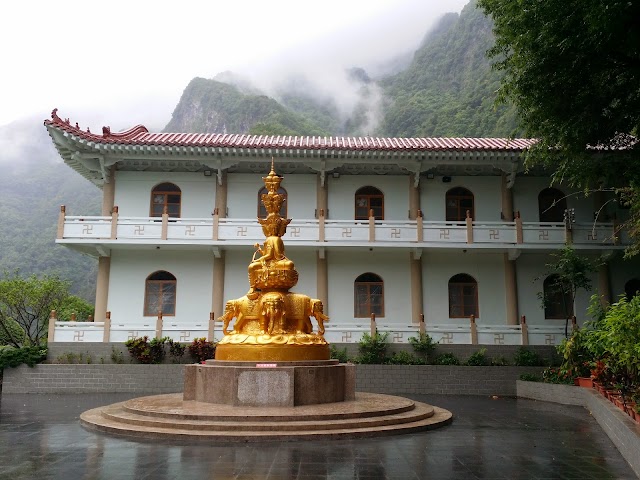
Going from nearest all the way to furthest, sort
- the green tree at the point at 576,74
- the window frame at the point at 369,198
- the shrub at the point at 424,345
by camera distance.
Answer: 1. the green tree at the point at 576,74
2. the shrub at the point at 424,345
3. the window frame at the point at 369,198

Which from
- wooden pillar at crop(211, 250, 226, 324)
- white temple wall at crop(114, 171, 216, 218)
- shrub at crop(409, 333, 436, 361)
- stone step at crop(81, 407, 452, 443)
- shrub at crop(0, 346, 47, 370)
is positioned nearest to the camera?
stone step at crop(81, 407, 452, 443)

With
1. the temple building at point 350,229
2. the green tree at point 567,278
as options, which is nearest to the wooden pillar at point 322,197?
the temple building at point 350,229

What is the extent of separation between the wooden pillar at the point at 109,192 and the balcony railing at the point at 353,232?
50.9 inches

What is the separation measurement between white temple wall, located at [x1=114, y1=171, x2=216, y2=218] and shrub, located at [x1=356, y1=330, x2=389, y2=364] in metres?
6.99

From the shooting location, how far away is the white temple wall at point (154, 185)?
758 inches

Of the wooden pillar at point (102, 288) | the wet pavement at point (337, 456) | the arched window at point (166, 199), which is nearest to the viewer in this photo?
the wet pavement at point (337, 456)

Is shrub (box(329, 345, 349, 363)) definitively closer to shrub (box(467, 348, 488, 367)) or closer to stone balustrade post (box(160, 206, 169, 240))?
shrub (box(467, 348, 488, 367))

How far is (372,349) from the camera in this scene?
16.1 metres

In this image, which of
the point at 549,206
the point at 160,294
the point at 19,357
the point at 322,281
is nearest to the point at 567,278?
the point at 549,206

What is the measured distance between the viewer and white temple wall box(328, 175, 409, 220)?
19.6m

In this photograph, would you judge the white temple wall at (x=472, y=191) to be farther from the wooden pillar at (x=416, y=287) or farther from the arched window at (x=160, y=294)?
the arched window at (x=160, y=294)

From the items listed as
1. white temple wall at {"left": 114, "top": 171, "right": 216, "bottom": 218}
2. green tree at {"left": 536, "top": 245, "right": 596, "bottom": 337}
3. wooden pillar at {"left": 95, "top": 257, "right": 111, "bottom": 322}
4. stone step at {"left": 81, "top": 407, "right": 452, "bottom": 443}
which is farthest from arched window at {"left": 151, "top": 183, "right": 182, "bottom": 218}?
green tree at {"left": 536, "top": 245, "right": 596, "bottom": 337}

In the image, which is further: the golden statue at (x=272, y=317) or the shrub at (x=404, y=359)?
the shrub at (x=404, y=359)

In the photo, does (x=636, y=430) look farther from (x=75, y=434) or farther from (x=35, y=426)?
(x=35, y=426)
